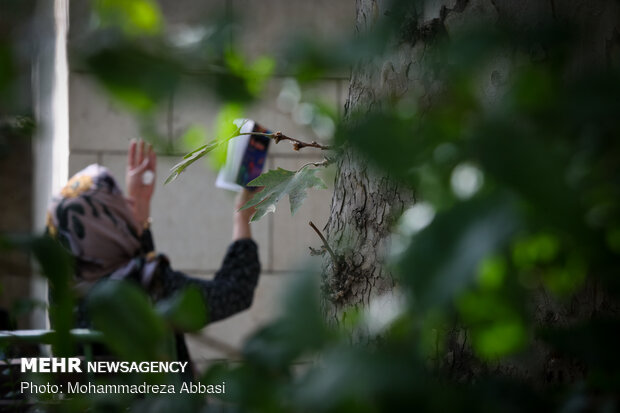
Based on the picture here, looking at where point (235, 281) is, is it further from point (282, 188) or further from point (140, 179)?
point (282, 188)

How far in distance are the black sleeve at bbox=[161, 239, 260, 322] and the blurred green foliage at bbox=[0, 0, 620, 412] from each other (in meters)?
2.09

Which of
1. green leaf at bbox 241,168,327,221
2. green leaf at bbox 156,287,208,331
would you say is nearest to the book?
green leaf at bbox 241,168,327,221

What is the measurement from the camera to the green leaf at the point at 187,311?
328 mm

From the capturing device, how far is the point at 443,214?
0.26m

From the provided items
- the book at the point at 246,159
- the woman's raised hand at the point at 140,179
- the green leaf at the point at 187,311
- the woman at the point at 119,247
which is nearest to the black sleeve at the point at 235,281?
the woman at the point at 119,247

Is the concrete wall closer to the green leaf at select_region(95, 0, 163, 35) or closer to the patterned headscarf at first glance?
the patterned headscarf

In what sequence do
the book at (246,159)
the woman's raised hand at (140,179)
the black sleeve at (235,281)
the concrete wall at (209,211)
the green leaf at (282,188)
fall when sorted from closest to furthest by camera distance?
1. the green leaf at (282,188)
2. the book at (246,159)
3. the black sleeve at (235,281)
4. the woman's raised hand at (140,179)
5. the concrete wall at (209,211)

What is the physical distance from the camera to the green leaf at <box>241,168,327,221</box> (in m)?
0.79

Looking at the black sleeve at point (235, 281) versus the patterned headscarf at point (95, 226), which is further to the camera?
the black sleeve at point (235, 281)

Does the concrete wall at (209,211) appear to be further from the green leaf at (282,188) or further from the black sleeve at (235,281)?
the green leaf at (282,188)

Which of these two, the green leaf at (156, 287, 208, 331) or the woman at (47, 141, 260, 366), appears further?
the woman at (47, 141, 260, 366)

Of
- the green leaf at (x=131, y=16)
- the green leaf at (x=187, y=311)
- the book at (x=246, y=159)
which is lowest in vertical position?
the green leaf at (x=187, y=311)

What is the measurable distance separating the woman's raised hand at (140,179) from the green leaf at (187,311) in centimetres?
228

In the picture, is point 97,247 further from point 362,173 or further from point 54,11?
point 54,11
